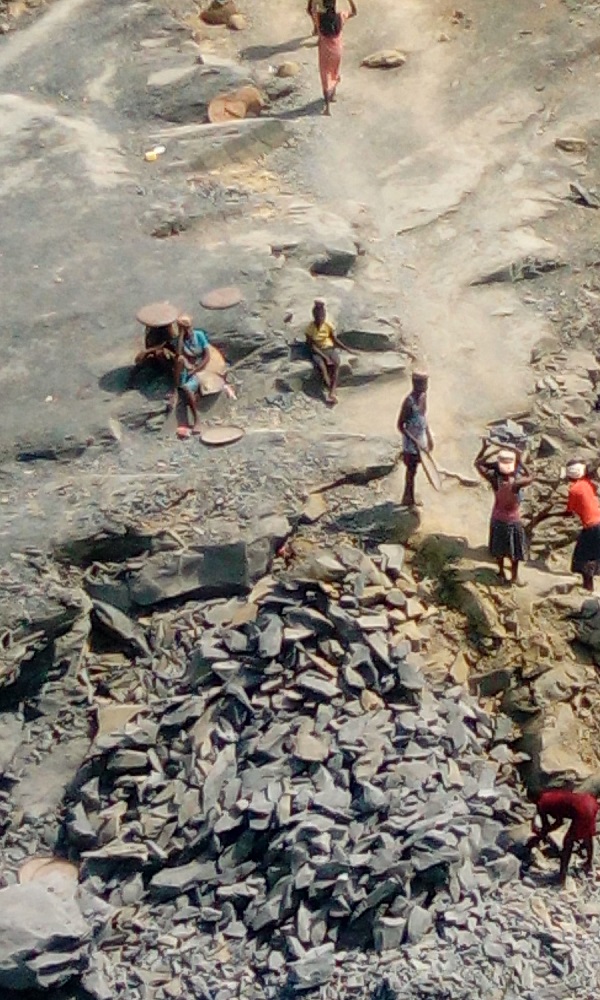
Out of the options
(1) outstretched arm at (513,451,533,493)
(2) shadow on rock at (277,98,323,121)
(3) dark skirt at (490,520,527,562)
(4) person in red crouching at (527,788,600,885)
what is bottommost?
(4) person in red crouching at (527,788,600,885)

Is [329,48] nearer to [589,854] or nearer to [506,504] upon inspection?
[506,504]

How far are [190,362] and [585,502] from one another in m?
A: 5.54

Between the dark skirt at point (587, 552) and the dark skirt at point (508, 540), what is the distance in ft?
1.96

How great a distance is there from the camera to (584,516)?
14.7 metres

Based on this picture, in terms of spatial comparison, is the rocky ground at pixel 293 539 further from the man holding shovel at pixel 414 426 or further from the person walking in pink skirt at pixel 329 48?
the man holding shovel at pixel 414 426

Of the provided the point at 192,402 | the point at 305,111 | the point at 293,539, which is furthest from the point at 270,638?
the point at 305,111

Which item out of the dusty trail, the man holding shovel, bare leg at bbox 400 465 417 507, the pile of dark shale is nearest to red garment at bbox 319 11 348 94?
the dusty trail

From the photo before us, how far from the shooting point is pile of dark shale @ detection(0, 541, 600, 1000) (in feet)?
40.9

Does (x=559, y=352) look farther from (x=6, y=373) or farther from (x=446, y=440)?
(x=6, y=373)

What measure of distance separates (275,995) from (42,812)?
147 inches

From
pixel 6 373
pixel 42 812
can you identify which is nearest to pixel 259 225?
pixel 6 373

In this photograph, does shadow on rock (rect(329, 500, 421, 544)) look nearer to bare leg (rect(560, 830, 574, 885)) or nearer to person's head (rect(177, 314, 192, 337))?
person's head (rect(177, 314, 192, 337))

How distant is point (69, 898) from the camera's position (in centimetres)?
1312

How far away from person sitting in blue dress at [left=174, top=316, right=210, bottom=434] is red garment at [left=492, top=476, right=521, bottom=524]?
424cm
